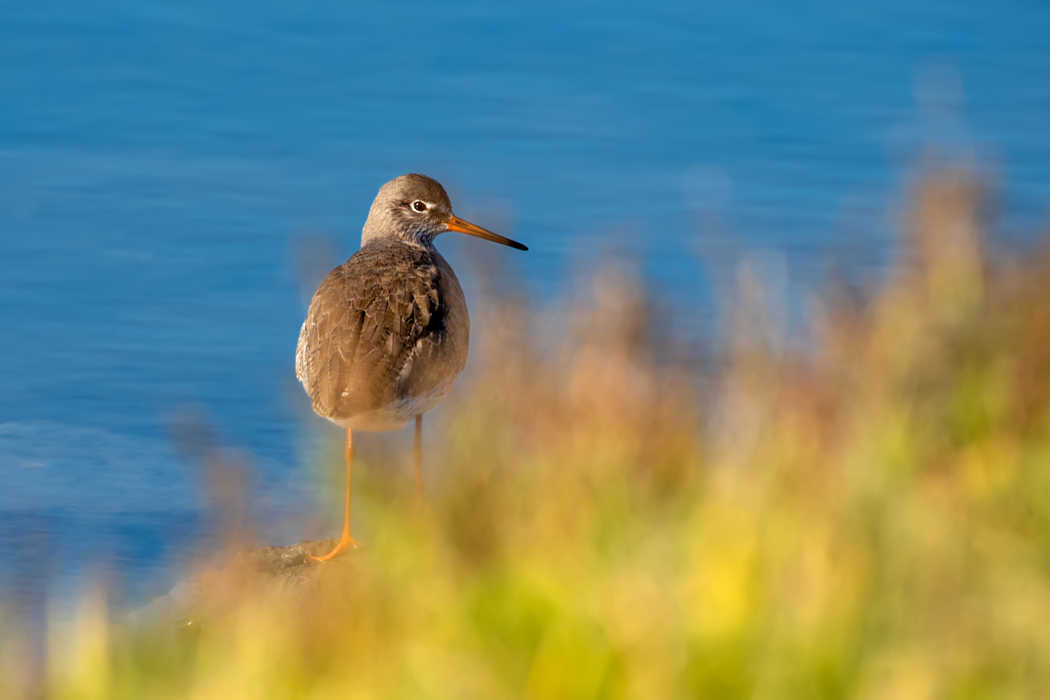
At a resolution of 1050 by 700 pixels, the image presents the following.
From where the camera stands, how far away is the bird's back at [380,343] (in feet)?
25.8

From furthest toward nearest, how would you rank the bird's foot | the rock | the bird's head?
1. the bird's head
2. the bird's foot
3. the rock

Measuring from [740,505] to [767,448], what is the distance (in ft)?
1.37

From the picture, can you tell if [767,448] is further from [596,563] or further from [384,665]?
[384,665]

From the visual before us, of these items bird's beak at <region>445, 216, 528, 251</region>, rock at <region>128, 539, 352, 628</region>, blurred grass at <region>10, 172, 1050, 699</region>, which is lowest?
rock at <region>128, 539, 352, 628</region>

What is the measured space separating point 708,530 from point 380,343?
3123 mm

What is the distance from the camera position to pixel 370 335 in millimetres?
8000

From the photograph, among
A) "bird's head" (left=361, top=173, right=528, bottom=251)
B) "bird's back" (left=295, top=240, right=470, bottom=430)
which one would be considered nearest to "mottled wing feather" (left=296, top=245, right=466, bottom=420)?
"bird's back" (left=295, top=240, right=470, bottom=430)

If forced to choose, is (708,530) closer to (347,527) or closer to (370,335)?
(370,335)

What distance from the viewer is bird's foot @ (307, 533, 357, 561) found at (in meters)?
8.04

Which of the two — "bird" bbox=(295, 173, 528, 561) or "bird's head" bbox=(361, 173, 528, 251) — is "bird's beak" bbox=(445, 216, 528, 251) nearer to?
"bird's head" bbox=(361, 173, 528, 251)

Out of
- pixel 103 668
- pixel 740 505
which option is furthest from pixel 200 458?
pixel 740 505

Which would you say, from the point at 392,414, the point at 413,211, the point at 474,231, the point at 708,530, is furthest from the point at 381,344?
the point at 708,530

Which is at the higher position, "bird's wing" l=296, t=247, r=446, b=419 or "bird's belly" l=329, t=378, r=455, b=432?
"bird's wing" l=296, t=247, r=446, b=419

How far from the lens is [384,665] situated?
4863mm
